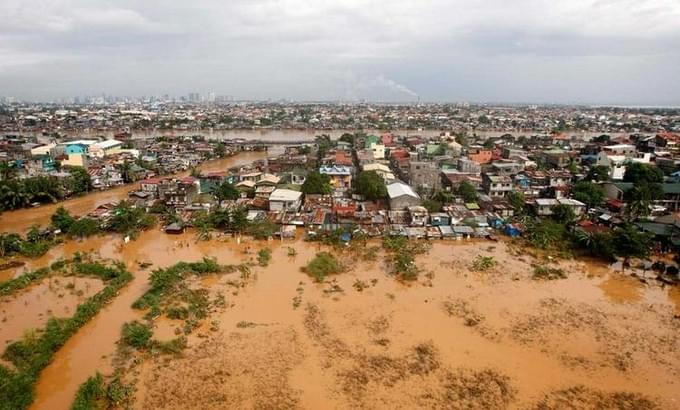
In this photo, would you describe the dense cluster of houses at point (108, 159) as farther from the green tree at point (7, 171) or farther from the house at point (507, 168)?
the house at point (507, 168)

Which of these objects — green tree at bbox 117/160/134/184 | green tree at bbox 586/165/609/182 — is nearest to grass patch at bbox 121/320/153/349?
green tree at bbox 117/160/134/184

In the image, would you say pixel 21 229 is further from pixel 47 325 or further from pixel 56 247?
pixel 47 325

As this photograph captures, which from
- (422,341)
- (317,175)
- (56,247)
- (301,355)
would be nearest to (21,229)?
(56,247)

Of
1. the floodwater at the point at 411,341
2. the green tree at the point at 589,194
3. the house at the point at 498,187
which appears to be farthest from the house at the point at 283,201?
the green tree at the point at 589,194

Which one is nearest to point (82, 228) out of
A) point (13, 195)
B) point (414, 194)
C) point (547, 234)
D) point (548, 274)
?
point (13, 195)

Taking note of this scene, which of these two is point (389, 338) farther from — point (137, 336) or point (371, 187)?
point (371, 187)
